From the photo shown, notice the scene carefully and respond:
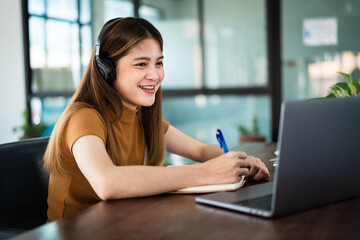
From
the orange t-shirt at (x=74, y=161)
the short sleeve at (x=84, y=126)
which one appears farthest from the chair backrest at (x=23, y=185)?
the short sleeve at (x=84, y=126)

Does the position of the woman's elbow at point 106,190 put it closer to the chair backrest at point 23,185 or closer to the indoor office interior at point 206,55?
the chair backrest at point 23,185

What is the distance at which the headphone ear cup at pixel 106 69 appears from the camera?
4.11ft

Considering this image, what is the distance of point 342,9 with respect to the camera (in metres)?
3.51

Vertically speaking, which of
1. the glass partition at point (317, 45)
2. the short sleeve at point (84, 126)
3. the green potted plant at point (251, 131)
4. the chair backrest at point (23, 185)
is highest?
the glass partition at point (317, 45)

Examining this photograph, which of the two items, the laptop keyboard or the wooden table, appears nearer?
the wooden table

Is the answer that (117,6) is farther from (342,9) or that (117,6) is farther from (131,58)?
(131,58)

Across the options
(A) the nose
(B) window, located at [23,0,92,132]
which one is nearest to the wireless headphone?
(A) the nose

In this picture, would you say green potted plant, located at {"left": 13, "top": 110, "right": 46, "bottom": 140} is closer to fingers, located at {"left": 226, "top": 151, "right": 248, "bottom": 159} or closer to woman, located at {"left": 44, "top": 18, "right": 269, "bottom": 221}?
woman, located at {"left": 44, "top": 18, "right": 269, "bottom": 221}

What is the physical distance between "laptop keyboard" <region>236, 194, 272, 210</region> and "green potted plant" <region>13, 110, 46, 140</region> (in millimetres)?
3777

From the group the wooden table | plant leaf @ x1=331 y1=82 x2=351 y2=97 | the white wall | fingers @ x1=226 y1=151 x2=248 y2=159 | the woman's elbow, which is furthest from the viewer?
the white wall

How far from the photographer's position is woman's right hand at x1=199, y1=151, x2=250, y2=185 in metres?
1.01

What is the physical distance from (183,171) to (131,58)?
16.9 inches

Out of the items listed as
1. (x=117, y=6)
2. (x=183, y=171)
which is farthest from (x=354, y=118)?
(x=117, y=6)

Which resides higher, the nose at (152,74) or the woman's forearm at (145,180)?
the nose at (152,74)
